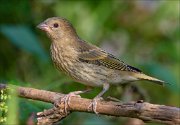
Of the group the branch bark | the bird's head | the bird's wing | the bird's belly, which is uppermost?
the bird's head

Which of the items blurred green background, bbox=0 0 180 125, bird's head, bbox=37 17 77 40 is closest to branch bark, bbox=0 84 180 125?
bird's head, bbox=37 17 77 40

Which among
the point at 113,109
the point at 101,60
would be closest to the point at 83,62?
the point at 101,60

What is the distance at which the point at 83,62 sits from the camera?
191 inches

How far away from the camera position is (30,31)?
6.21m

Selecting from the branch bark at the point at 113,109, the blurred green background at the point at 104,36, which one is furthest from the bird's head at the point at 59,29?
the branch bark at the point at 113,109

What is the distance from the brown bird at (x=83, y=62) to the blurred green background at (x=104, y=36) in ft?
2.86

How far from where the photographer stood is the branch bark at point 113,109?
7.72 feet

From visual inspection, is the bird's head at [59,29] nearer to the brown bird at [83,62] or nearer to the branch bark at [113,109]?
the brown bird at [83,62]

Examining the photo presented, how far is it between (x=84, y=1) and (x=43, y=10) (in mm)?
632

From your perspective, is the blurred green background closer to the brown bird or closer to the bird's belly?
the brown bird

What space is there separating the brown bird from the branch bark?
1.32 meters

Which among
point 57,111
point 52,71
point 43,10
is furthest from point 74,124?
point 57,111

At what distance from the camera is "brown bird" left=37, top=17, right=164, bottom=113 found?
15.2 ft

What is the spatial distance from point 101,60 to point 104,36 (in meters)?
1.76
